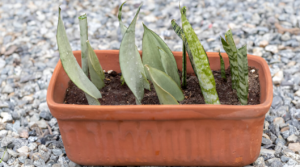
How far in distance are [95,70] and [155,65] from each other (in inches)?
7.3

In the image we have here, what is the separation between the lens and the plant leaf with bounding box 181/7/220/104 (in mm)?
832

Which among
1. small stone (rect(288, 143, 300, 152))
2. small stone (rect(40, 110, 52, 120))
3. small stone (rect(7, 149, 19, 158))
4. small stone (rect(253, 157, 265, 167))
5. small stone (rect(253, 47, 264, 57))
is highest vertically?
small stone (rect(253, 47, 264, 57))

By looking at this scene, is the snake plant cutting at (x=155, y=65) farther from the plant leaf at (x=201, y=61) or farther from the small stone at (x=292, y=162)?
the small stone at (x=292, y=162)

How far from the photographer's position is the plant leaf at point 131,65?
0.85 meters

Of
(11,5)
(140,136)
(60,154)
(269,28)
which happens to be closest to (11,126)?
(60,154)

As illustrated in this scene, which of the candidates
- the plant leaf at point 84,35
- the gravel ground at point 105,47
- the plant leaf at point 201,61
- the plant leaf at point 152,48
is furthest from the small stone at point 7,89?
the plant leaf at point 201,61

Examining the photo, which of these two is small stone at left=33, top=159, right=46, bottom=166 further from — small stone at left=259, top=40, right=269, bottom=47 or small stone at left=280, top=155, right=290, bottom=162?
small stone at left=259, top=40, right=269, bottom=47

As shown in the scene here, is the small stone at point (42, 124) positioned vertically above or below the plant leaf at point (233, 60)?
below

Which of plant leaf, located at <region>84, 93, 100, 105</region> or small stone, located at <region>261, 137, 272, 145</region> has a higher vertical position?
plant leaf, located at <region>84, 93, 100, 105</region>

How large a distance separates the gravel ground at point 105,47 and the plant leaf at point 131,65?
342 millimetres

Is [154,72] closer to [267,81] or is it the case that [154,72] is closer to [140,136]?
[140,136]

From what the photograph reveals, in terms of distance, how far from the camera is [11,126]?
1.22 meters

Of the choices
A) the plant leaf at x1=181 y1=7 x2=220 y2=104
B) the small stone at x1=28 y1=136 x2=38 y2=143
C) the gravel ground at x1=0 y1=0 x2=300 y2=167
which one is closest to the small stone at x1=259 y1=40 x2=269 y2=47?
the gravel ground at x1=0 y1=0 x2=300 y2=167

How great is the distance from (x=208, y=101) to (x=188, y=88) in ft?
0.49
